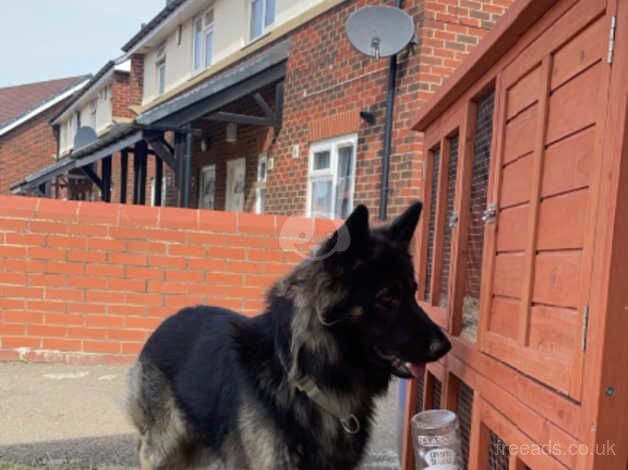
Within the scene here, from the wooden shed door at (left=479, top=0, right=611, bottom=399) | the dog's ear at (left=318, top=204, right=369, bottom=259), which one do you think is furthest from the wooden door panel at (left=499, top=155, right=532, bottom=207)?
the dog's ear at (left=318, top=204, right=369, bottom=259)

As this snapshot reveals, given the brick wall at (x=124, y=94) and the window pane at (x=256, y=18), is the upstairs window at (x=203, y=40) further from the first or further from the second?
the brick wall at (x=124, y=94)

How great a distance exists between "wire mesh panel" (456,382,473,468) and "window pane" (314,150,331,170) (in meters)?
6.25

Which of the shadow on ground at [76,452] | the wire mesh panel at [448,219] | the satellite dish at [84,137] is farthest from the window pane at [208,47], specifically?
the wire mesh panel at [448,219]

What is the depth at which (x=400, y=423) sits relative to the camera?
3.78m

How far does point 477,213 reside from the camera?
107 inches

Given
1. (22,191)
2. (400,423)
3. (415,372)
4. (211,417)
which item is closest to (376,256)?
(415,372)

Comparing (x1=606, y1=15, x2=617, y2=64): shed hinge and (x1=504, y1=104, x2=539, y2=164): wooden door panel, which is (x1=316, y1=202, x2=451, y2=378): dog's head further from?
(x1=606, y1=15, x2=617, y2=64): shed hinge

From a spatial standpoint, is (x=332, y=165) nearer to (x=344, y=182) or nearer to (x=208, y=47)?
(x=344, y=182)

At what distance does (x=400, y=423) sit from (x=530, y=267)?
7.18 ft

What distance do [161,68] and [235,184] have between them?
8.38 m

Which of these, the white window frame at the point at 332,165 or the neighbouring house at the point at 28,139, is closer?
the white window frame at the point at 332,165

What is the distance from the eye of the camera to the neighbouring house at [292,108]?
6.88 m

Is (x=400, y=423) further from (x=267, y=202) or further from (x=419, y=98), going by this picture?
(x=267, y=202)

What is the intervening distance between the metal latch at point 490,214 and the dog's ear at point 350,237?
A: 0.54 m
